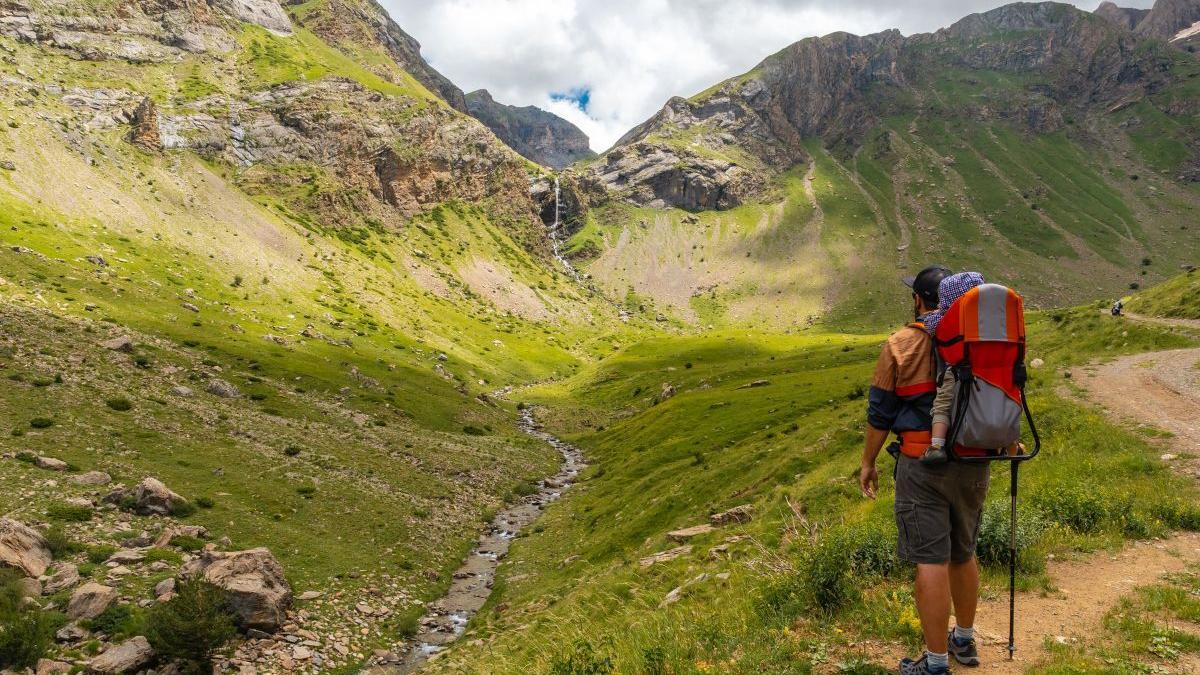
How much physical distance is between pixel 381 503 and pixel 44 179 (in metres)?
111

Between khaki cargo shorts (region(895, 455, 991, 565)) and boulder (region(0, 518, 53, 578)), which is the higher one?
khaki cargo shorts (region(895, 455, 991, 565))

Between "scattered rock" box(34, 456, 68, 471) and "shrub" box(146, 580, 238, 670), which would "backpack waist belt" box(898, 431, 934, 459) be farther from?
"scattered rock" box(34, 456, 68, 471)

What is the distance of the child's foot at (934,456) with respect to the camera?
7344 millimetres

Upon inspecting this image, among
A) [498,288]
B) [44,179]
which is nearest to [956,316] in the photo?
[44,179]

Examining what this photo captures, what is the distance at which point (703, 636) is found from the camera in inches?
400

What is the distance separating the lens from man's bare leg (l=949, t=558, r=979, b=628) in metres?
7.74

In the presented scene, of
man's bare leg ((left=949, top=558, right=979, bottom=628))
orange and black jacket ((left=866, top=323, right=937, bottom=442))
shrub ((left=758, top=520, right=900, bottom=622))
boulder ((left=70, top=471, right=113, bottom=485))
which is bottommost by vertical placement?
boulder ((left=70, top=471, right=113, bottom=485))

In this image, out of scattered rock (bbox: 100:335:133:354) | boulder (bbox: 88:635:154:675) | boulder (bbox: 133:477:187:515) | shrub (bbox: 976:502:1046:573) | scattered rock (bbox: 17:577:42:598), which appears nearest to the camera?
shrub (bbox: 976:502:1046:573)

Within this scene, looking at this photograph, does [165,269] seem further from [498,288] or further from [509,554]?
[498,288]

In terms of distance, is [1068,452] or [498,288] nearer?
[1068,452]

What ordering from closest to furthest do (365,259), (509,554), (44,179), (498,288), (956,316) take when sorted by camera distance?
1. (956,316)
2. (509,554)
3. (44,179)
4. (365,259)
5. (498,288)

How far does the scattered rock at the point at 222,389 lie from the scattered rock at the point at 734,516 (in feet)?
155

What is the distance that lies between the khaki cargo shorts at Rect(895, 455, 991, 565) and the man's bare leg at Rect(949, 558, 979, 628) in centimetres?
12

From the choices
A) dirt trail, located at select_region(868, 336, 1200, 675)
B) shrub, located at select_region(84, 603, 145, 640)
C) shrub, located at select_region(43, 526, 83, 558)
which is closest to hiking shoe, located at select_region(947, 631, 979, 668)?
dirt trail, located at select_region(868, 336, 1200, 675)
